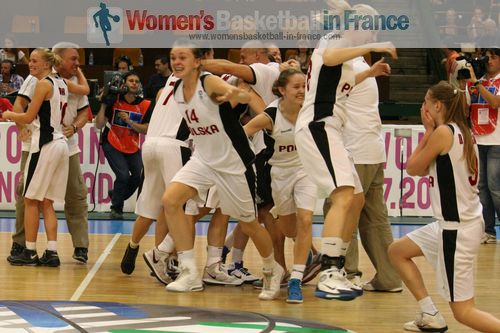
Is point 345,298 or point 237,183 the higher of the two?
point 237,183

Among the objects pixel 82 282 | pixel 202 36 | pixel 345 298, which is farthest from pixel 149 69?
pixel 345 298

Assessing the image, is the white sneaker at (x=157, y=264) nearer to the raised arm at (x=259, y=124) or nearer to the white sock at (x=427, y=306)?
the raised arm at (x=259, y=124)

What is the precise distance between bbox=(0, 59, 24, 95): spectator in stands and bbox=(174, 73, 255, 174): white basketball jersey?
284 inches

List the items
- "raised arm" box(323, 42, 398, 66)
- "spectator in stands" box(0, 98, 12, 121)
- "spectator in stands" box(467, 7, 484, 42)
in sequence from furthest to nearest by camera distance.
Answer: "spectator in stands" box(467, 7, 484, 42) < "spectator in stands" box(0, 98, 12, 121) < "raised arm" box(323, 42, 398, 66)

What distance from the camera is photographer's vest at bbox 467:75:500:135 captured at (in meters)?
11.1

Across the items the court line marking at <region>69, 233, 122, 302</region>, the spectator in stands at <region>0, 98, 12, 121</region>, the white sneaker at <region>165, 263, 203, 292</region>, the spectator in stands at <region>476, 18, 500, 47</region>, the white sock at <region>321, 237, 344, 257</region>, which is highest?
the spectator in stands at <region>476, 18, 500, 47</region>

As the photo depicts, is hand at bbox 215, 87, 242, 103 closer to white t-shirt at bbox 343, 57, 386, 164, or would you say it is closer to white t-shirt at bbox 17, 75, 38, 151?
white t-shirt at bbox 343, 57, 386, 164

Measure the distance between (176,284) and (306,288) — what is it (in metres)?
1.03

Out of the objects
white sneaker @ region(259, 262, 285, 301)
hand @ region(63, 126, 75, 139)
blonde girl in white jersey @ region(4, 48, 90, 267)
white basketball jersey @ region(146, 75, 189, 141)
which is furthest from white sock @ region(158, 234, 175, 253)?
hand @ region(63, 126, 75, 139)

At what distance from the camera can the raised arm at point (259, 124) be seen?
313 inches

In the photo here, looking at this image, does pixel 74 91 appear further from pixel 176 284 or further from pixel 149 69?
pixel 149 69

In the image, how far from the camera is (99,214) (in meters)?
12.8

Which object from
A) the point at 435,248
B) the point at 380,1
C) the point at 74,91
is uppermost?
the point at 380,1

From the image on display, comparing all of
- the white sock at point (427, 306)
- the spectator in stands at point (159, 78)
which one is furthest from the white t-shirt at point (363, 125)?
the spectator in stands at point (159, 78)
